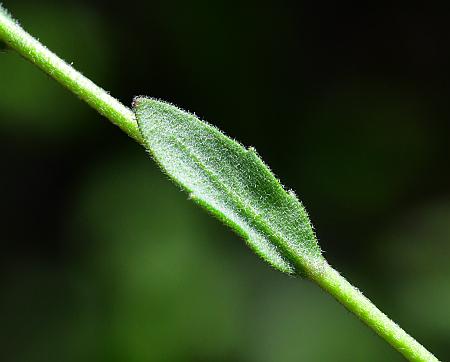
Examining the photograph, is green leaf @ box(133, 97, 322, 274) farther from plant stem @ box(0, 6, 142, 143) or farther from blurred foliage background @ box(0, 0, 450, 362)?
blurred foliage background @ box(0, 0, 450, 362)

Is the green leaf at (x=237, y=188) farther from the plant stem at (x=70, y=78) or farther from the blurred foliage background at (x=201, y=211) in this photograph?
the blurred foliage background at (x=201, y=211)

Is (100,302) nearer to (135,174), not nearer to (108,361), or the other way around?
(108,361)

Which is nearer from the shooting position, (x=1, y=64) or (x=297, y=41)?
(x=1, y=64)

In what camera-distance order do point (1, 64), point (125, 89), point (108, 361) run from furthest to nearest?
point (125, 89), point (1, 64), point (108, 361)

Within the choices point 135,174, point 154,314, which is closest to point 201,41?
point 135,174

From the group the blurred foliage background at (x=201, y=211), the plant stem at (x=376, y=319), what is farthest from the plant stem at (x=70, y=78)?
the blurred foliage background at (x=201, y=211)

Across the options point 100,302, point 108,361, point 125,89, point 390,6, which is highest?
point 390,6

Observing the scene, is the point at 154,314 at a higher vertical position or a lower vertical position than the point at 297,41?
lower
